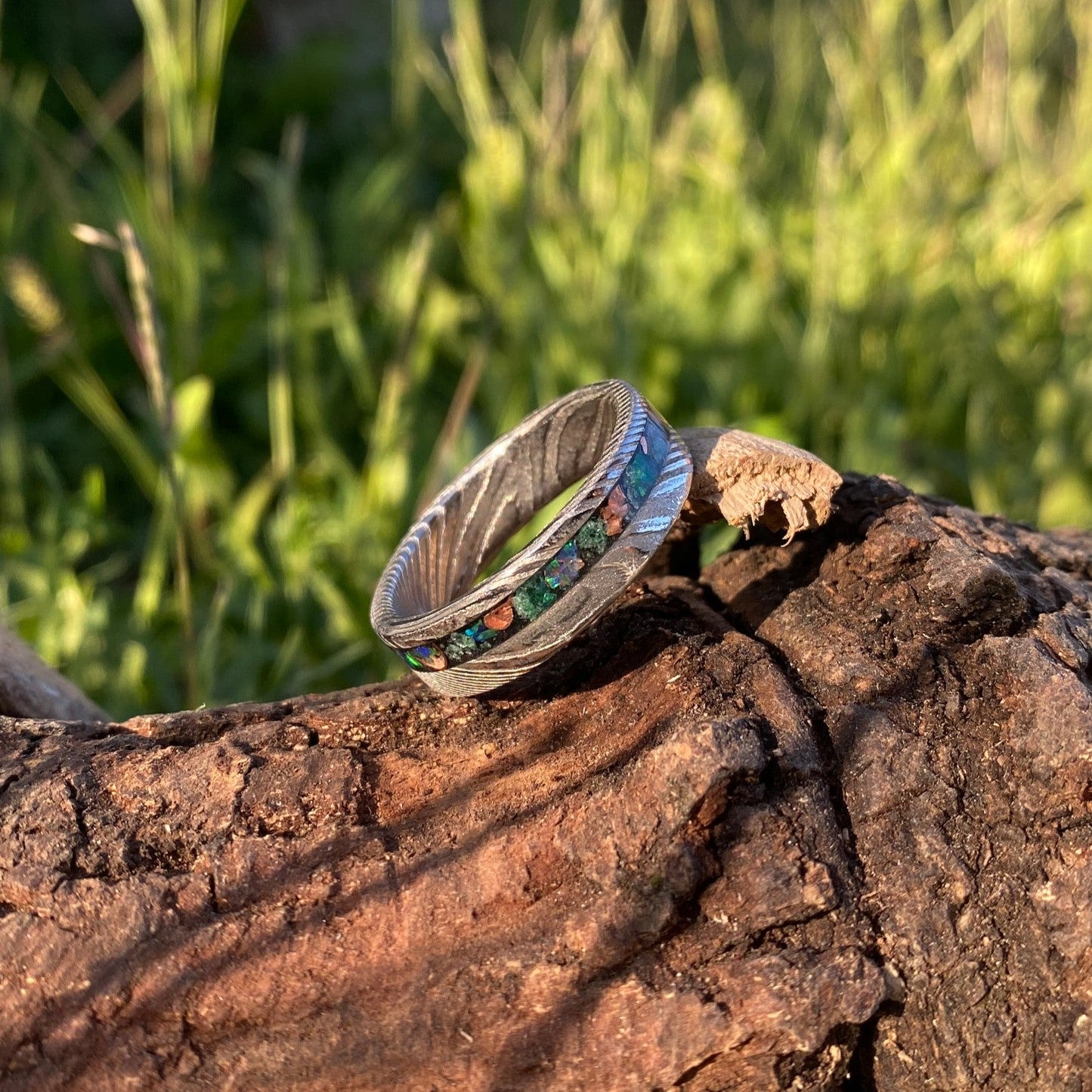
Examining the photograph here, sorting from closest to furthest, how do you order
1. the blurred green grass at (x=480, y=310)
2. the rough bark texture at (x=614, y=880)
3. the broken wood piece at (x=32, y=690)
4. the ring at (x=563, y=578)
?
1. the rough bark texture at (x=614, y=880)
2. the ring at (x=563, y=578)
3. the broken wood piece at (x=32, y=690)
4. the blurred green grass at (x=480, y=310)

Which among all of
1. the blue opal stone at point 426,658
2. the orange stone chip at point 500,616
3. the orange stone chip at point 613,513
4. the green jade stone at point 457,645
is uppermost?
the orange stone chip at point 613,513

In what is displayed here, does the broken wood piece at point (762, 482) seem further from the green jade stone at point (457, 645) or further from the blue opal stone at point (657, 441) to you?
the green jade stone at point (457, 645)

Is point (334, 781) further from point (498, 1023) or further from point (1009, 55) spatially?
point (1009, 55)

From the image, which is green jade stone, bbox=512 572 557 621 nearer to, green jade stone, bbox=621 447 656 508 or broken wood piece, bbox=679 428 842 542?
green jade stone, bbox=621 447 656 508

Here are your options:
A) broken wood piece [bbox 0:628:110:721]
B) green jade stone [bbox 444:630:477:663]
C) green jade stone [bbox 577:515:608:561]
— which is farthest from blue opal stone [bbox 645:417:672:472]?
broken wood piece [bbox 0:628:110:721]

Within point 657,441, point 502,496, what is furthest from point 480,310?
point 657,441

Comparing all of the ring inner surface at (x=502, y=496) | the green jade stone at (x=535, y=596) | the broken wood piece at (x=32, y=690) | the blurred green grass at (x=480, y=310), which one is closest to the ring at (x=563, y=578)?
the green jade stone at (x=535, y=596)
